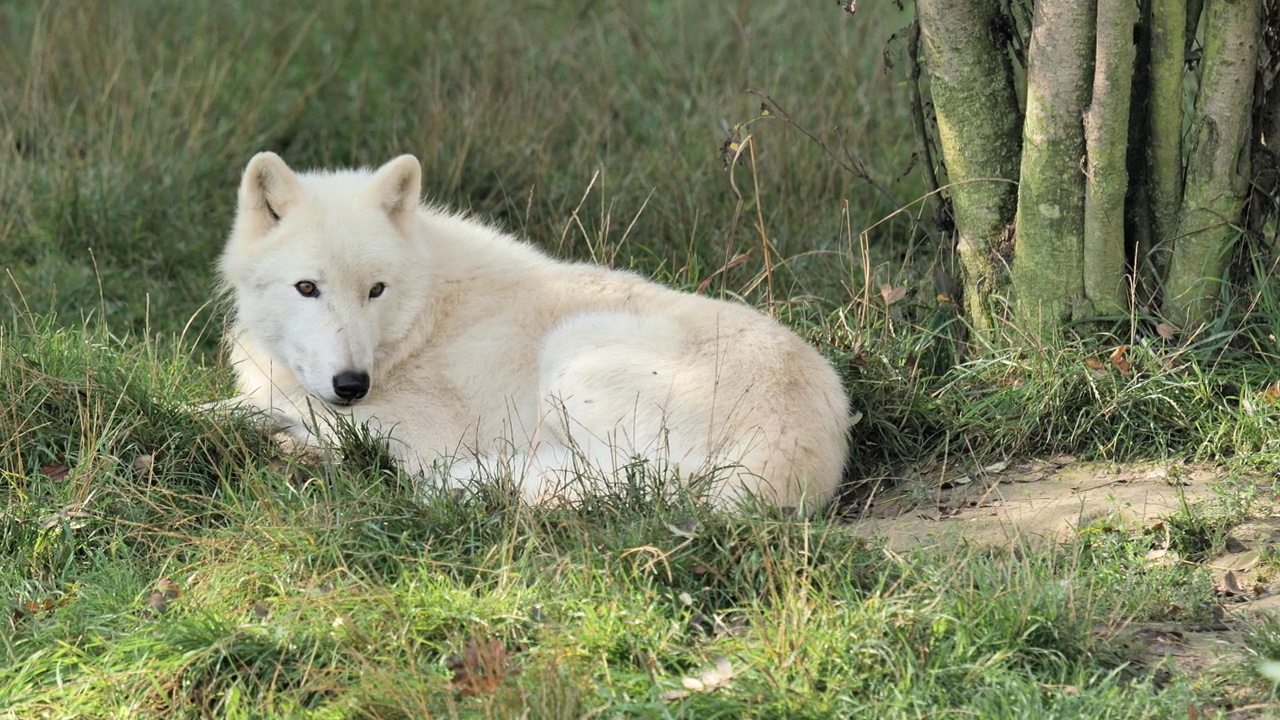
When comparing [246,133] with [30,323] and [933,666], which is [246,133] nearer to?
[30,323]

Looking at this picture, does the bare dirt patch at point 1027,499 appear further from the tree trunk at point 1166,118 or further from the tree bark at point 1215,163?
the tree trunk at point 1166,118

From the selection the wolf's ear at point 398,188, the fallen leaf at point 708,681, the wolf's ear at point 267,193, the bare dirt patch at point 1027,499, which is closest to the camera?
the fallen leaf at point 708,681

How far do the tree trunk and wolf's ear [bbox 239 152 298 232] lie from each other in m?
3.21

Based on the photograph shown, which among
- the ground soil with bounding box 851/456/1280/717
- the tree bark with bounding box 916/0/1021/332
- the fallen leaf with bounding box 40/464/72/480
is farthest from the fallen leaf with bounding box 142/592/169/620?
the tree bark with bounding box 916/0/1021/332

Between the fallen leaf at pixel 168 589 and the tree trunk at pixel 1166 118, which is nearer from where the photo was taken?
the fallen leaf at pixel 168 589

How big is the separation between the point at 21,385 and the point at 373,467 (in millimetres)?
1340

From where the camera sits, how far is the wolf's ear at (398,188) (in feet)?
15.9

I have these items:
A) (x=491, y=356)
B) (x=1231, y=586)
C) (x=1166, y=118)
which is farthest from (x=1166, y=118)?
(x=491, y=356)

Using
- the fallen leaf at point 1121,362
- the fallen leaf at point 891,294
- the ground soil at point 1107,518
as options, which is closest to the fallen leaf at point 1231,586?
the ground soil at point 1107,518

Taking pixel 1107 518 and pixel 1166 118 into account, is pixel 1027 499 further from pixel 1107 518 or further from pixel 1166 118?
pixel 1166 118

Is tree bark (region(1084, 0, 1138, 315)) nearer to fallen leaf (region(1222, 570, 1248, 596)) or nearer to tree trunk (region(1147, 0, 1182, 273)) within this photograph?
tree trunk (region(1147, 0, 1182, 273))

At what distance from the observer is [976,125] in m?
4.95

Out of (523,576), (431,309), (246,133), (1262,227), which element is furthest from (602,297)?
(246,133)

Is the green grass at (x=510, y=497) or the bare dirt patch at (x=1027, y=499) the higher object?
the green grass at (x=510, y=497)
